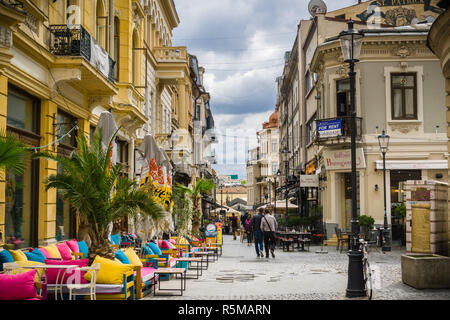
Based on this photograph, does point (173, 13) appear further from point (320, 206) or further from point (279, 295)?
point (279, 295)

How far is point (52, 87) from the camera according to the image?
49.6 feet

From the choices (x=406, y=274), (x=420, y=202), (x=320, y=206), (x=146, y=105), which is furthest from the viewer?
(x=320, y=206)

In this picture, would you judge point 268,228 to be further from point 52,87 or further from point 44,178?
point 52,87

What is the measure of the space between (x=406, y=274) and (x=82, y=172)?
745 centimetres

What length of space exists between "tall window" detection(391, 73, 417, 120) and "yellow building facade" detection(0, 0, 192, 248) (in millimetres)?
13721

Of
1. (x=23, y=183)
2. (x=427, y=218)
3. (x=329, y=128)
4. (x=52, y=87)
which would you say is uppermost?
(x=329, y=128)

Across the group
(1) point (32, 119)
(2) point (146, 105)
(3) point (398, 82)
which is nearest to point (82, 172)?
(1) point (32, 119)

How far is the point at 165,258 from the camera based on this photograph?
47.6 ft

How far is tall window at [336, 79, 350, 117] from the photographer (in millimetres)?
30406

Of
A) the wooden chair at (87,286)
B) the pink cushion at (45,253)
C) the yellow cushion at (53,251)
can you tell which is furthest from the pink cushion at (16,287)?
the yellow cushion at (53,251)

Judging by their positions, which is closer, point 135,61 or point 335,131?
point 135,61

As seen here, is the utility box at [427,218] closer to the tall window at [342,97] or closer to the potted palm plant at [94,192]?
the potted palm plant at [94,192]

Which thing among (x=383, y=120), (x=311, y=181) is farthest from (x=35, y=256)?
(x=311, y=181)

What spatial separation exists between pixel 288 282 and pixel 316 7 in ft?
83.4
